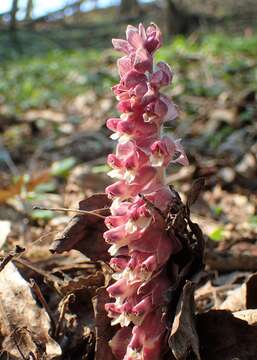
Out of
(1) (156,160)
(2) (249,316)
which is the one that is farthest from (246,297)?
(1) (156,160)

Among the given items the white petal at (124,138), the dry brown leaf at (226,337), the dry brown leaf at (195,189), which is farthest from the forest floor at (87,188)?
the white petal at (124,138)

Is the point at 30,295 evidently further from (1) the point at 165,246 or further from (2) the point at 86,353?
(1) the point at 165,246

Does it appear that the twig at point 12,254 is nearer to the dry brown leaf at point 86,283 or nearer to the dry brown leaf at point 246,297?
the dry brown leaf at point 86,283

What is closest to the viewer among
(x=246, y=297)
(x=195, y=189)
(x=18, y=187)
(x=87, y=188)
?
(x=195, y=189)

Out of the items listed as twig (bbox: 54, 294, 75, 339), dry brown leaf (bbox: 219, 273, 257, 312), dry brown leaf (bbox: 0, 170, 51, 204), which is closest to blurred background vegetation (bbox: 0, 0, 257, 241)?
dry brown leaf (bbox: 0, 170, 51, 204)

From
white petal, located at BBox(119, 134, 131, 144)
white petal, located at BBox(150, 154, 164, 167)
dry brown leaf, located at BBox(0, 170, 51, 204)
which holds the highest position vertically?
white petal, located at BBox(119, 134, 131, 144)

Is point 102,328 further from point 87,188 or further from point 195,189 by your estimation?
point 87,188

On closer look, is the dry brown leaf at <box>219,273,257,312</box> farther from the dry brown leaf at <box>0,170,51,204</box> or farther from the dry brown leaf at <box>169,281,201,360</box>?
the dry brown leaf at <box>0,170,51,204</box>
